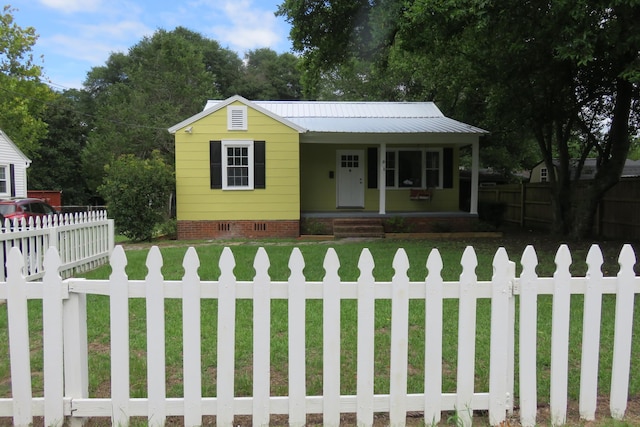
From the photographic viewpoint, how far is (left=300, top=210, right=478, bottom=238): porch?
14.5 meters

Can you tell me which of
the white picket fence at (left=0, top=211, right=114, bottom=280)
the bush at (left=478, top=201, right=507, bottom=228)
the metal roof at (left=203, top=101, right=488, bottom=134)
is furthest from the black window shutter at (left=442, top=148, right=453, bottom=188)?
the white picket fence at (left=0, top=211, right=114, bottom=280)

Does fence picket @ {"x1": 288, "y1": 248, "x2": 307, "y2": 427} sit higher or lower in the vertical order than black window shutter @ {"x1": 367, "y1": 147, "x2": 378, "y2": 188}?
lower

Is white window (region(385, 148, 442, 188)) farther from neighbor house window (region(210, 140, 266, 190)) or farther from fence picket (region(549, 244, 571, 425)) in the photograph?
fence picket (region(549, 244, 571, 425))

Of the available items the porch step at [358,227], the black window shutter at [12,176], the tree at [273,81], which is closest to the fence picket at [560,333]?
the porch step at [358,227]

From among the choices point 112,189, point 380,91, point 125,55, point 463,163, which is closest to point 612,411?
point 112,189

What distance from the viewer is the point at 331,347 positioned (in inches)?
112

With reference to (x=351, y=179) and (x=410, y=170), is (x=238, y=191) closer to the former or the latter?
(x=351, y=179)

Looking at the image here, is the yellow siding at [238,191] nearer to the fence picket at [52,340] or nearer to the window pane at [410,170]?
the window pane at [410,170]

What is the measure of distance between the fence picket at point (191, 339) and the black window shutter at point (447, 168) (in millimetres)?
14832

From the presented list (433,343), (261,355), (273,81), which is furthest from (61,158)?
(433,343)

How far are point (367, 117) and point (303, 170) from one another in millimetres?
3210

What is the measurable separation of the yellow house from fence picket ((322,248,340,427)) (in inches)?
469

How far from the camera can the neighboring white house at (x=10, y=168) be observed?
2527 centimetres

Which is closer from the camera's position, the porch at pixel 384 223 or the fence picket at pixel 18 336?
the fence picket at pixel 18 336
